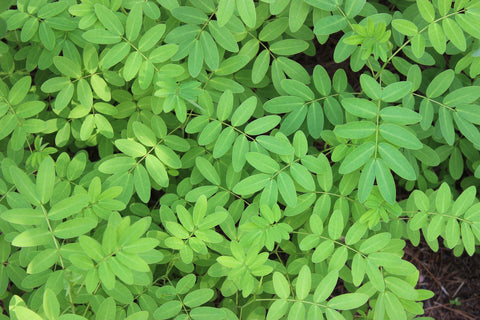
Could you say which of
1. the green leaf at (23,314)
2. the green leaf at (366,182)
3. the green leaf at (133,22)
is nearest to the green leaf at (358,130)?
the green leaf at (366,182)

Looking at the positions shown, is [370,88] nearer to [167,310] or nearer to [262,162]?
[262,162]

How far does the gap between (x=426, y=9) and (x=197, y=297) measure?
177 centimetres

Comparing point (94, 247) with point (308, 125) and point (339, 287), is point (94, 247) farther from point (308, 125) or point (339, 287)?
point (339, 287)

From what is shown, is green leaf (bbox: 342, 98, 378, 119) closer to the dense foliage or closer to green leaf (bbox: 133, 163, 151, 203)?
the dense foliage

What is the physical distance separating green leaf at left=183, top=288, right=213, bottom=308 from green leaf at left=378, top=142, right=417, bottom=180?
1.03 meters

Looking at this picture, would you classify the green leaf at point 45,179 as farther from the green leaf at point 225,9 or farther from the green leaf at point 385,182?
the green leaf at point 385,182

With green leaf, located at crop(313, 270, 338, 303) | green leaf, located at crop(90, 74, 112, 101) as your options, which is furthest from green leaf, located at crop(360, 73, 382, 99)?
green leaf, located at crop(90, 74, 112, 101)

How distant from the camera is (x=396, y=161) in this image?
75.5 inches

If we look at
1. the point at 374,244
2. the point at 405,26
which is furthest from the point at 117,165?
the point at 405,26

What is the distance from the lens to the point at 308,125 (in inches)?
91.4

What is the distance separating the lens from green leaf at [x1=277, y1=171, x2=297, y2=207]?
2.03 m

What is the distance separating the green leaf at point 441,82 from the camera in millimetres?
2225

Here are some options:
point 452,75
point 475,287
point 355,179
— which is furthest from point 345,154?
point 475,287

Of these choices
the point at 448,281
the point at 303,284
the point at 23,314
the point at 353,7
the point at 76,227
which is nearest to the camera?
the point at 23,314
